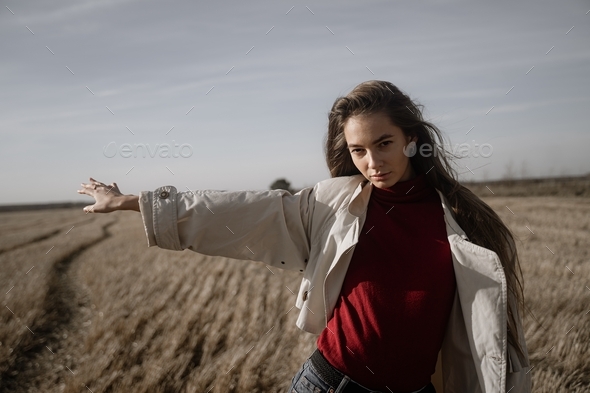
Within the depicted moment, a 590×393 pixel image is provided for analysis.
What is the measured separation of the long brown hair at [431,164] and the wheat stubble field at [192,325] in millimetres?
724

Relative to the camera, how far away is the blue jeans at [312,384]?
1880mm

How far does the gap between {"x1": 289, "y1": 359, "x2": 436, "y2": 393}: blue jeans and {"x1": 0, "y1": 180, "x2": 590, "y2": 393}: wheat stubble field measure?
1.48 metres

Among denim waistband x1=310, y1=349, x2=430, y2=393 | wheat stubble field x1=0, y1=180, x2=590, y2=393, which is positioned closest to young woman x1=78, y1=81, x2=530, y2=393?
denim waistband x1=310, y1=349, x2=430, y2=393

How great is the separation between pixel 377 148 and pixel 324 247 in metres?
0.48

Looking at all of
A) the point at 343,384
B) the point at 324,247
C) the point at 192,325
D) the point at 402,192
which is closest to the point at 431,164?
the point at 402,192

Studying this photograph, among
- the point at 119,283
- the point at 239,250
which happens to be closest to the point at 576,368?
the point at 239,250

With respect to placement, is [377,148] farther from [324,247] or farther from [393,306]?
[393,306]

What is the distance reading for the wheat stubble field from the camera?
3684 millimetres

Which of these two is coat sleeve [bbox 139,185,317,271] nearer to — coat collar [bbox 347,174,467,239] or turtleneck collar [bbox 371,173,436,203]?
coat collar [bbox 347,174,467,239]

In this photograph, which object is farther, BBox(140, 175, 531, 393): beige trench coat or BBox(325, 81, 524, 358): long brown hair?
BBox(325, 81, 524, 358): long brown hair

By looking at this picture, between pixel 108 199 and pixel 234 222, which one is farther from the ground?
pixel 108 199

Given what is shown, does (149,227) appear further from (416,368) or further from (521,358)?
(521,358)

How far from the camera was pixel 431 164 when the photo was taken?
2270 millimetres

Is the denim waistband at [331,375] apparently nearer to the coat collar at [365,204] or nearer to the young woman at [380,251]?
the young woman at [380,251]
